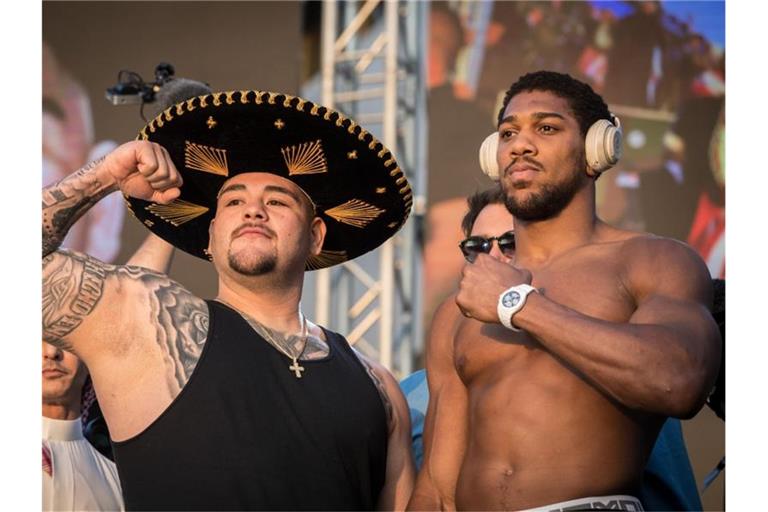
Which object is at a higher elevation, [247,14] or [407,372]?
[247,14]

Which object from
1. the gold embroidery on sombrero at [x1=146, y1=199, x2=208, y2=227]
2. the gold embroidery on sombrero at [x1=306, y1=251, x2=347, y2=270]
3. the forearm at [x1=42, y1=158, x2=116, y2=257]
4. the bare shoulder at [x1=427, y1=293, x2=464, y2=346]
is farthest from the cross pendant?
the forearm at [x1=42, y1=158, x2=116, y2=257]

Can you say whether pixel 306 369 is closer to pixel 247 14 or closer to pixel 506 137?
pixel 506 137

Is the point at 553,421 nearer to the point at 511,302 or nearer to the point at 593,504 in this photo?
the point at 593,504

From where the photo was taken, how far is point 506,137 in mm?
3953

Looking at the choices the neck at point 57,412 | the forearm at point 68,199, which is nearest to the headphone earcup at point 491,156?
the forearm at point 68,199

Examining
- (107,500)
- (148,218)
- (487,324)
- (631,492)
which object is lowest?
(107,500)

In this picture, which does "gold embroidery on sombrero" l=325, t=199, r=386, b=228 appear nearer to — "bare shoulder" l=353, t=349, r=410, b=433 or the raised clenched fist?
"bare shoulder" l=353, t=349, r=410, b=433

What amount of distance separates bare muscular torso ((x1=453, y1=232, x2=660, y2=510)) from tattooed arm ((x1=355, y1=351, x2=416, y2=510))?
0.59 metres

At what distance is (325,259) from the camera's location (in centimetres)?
496

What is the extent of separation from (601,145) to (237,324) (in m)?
1.38

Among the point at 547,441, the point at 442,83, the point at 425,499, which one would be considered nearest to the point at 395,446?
the point at 425,499

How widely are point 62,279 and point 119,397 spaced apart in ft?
1.37

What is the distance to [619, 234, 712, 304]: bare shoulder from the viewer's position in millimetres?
3615
